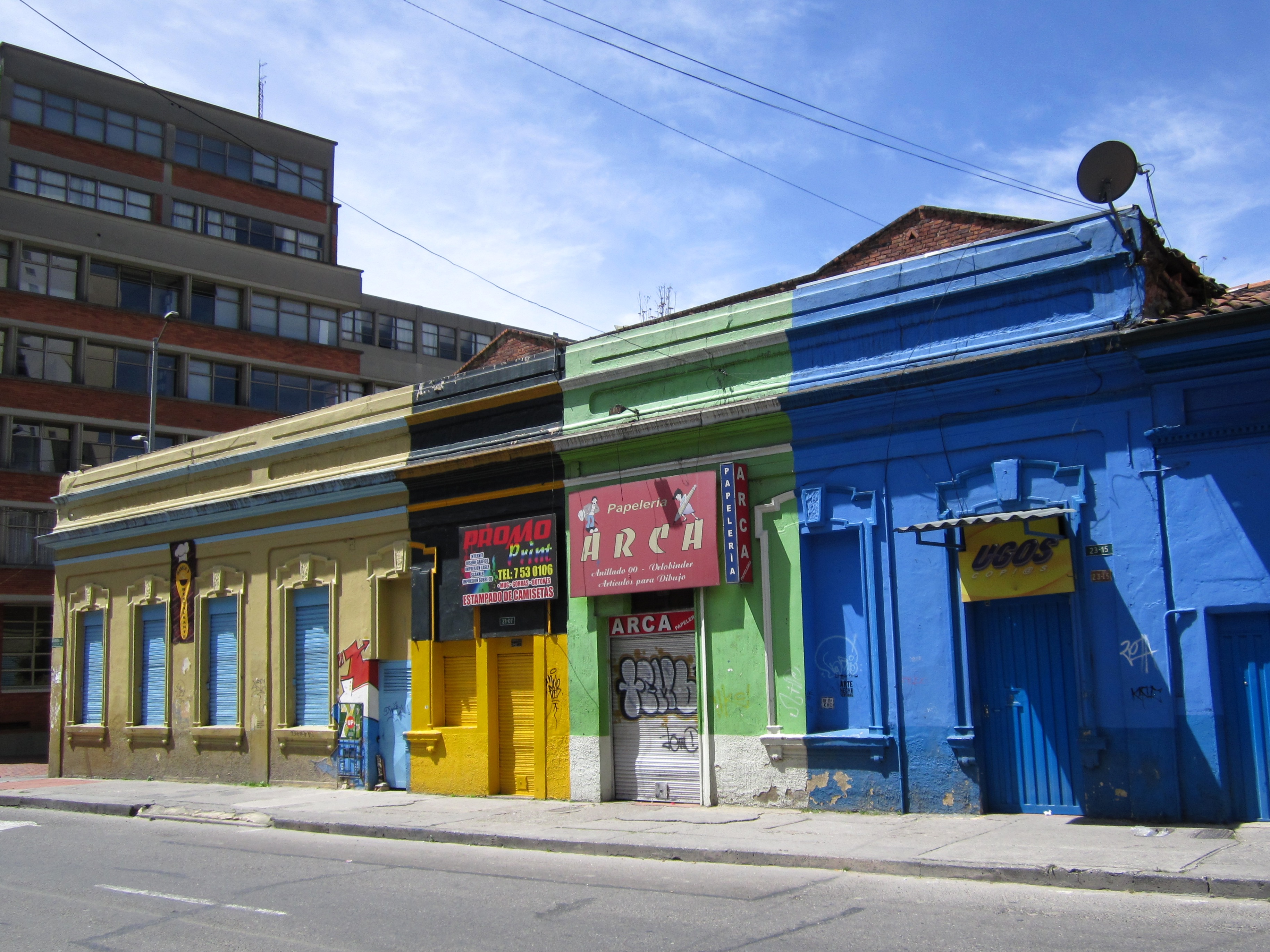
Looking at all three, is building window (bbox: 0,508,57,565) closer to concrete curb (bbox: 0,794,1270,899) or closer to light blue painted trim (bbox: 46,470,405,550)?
light blue painted trim (bbox: 46,470,405,550)

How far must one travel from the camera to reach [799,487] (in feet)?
44.7

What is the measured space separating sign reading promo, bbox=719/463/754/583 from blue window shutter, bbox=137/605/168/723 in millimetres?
13617

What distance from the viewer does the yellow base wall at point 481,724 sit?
15742 millimetres

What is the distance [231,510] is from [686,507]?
1050 centimetres

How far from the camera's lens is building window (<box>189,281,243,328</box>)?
41688mm

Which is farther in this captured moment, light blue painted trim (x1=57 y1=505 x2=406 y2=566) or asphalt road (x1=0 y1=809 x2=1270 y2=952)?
light blue painted trim (x1=57 y1=505 x2=406 y2=566)

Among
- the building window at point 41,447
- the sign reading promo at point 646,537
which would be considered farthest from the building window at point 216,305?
the sign reading promo at point 646,537

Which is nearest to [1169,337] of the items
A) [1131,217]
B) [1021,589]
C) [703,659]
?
[1131,217]

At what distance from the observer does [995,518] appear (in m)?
11.2

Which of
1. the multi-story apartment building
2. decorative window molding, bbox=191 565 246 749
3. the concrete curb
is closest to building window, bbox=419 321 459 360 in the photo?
the multi-story apartment building

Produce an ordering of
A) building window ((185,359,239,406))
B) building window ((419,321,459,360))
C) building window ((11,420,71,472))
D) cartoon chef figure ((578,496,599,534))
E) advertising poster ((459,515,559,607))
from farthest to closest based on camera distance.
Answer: building window ((419,321,459,360))
building window ((185,359,239,406))
building window ((11,420,71,472))
advertising poster ((459,515,559,607))
cartoon chef figure ((578,496,599,534))

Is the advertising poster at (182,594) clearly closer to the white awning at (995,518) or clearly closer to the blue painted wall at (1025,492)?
the blue painted wall at (1025,492)

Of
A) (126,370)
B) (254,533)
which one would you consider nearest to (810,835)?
(254,533)

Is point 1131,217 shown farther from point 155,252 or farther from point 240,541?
point 155,252
